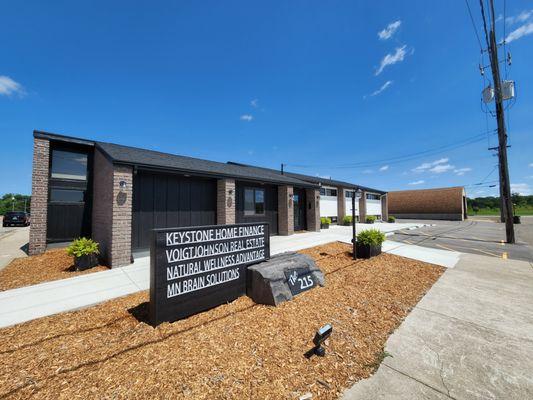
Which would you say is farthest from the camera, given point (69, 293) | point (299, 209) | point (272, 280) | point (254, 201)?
point (299, 209)

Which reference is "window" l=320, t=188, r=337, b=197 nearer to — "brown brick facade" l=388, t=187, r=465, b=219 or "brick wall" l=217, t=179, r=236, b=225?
"brick wall" l=217, t=179, r=236, b=225

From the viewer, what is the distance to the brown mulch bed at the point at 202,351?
2.32 m

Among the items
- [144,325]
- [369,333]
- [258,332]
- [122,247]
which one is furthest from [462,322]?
[122,247]

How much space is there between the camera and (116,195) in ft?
23.2

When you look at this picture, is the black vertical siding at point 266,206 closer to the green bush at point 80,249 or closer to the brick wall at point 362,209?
the green bush at point 80,249

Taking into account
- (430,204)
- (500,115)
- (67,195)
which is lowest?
(67,195)

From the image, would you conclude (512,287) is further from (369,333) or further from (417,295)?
(369,333)

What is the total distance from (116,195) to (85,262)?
2232 millimetres

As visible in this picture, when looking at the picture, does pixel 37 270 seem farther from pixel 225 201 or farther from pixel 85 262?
pixel 225 201

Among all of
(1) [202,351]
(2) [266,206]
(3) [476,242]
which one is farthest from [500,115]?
A: (1) [202,351]

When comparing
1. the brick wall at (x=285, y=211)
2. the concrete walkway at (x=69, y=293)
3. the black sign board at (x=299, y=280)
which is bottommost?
the concrete walkway at (x=69, y=293)

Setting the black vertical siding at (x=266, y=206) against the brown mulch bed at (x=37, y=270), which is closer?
the brown mulch bed at (x=37, y=270)

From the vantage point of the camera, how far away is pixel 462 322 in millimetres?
3885

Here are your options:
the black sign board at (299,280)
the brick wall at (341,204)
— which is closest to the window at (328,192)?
the brick wall at (341,204)
